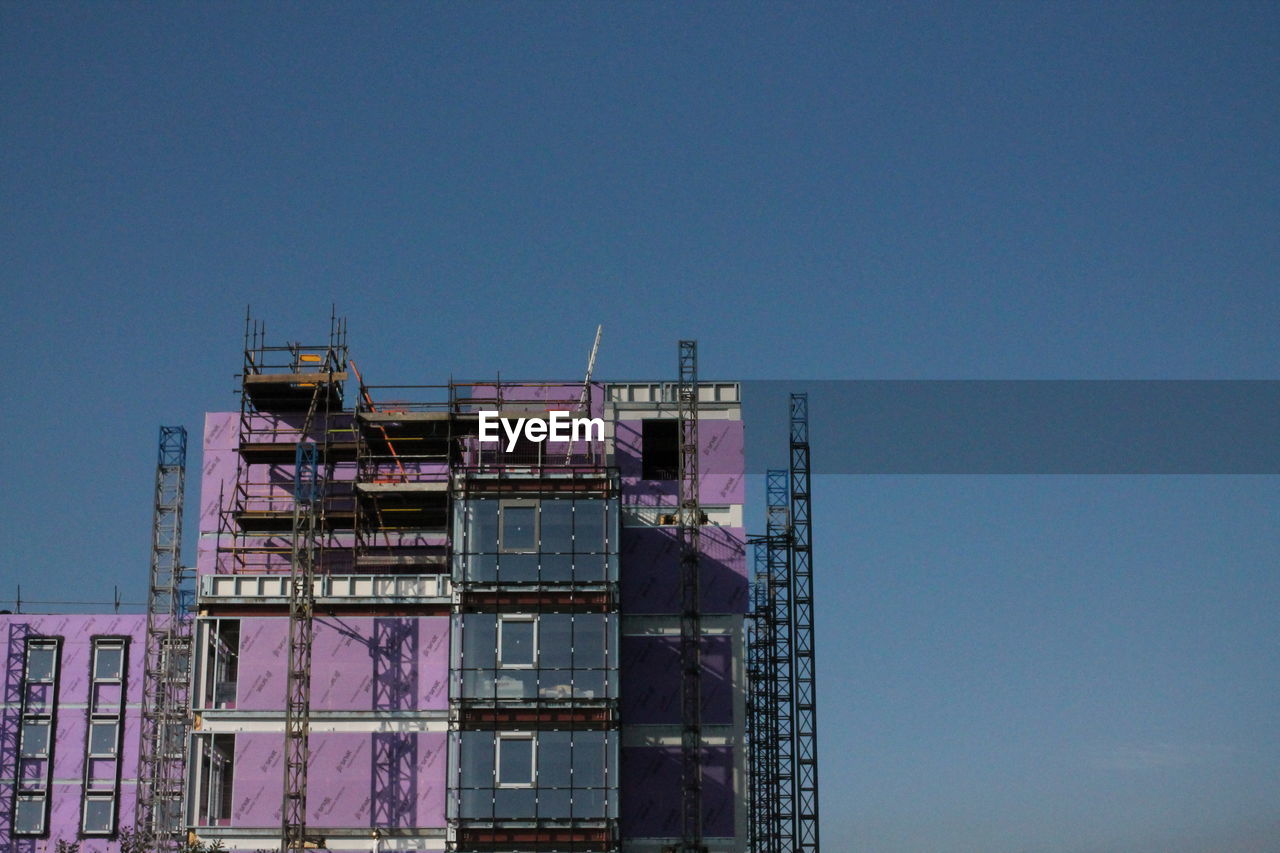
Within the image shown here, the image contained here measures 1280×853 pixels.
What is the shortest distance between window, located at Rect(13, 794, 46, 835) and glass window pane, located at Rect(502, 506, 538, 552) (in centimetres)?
5711

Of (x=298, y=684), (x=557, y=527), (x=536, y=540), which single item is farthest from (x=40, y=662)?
(x=557, y=527)

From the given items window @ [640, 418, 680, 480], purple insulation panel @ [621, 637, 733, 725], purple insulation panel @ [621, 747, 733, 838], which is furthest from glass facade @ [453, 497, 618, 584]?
purple insulation panel @ [621, 747, 733, 838]

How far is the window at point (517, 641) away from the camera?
9638 cm

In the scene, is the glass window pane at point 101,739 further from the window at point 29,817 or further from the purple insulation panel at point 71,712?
the window at point 29,817

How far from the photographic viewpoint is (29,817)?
447 ft

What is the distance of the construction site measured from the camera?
95.4 m

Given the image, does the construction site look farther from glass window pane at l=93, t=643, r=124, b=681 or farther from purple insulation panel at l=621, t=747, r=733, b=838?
glass window pane at l=93, t=643, r=124, b=681

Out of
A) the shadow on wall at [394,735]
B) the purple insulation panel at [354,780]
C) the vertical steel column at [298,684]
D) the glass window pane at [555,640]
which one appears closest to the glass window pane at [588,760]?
the glass window pane at [555,640]

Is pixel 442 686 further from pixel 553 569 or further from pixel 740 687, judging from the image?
pixel 740 687

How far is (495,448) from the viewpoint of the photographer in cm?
10762

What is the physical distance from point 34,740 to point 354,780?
50354mm

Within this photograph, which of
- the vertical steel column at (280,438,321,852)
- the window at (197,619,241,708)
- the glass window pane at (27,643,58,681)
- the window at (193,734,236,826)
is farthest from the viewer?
the glass window pane at (27,643,58,681)

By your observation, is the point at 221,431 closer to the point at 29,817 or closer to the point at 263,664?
the point at 263,664

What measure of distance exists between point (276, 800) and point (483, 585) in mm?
15463
